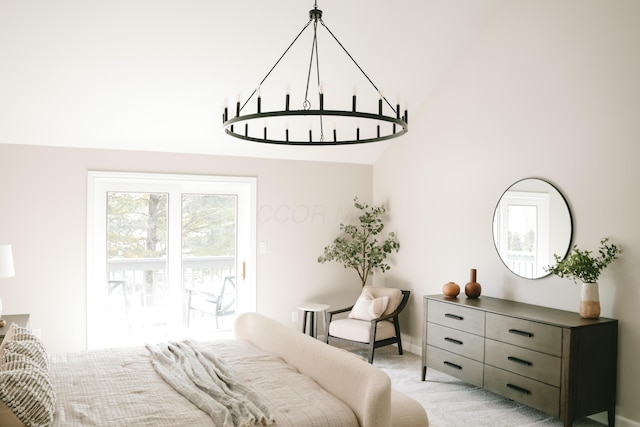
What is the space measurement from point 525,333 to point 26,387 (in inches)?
118

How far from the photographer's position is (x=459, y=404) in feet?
13.0

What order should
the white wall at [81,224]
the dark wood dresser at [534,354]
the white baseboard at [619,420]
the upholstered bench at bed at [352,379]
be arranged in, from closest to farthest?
the upholstered bench at bed at [352,379], the dark wood dresser at [534,354], the white baseboard at [619,420], the white wall at [81,224]

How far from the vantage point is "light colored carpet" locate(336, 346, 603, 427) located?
3623 millimetres

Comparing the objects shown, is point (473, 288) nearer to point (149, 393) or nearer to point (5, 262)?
point (149, 393)

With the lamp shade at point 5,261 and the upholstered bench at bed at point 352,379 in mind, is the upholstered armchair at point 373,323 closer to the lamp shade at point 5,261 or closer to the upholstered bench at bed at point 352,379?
the upholstered bench at bed at point 352,379

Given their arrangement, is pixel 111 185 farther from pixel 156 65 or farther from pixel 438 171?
pixel 438 171

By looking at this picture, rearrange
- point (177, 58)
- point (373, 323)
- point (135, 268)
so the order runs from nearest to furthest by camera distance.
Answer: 1. point (177, 58)
2. point (373, 323)
3. point (135, 268)

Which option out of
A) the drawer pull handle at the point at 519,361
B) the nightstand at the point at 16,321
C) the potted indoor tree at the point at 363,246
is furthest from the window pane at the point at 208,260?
the drawer pull handle at the point at 519,361

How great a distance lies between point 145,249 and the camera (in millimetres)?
5195

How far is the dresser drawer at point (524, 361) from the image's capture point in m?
3.39

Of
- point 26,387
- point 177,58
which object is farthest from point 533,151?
point 26,387

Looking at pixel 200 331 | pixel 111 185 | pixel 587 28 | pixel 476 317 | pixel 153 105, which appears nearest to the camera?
pixel 587 28

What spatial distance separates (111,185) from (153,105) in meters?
0.99

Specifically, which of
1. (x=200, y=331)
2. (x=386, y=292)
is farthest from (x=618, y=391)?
(x=200, y=331)
